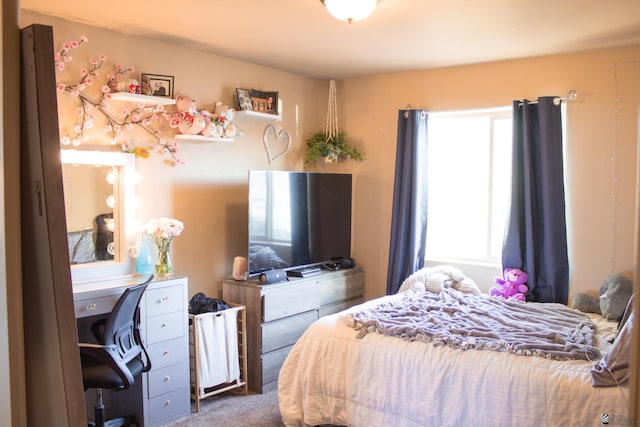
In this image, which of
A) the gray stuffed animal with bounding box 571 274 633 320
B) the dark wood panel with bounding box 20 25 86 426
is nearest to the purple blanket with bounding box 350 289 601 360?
the gray stuffed animal with bounding box 571 274 633 320

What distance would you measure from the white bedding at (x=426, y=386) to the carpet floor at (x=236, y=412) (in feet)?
1.06

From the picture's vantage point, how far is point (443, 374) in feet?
8.80

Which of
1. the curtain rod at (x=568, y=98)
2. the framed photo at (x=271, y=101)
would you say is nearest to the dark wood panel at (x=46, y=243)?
the framed photo at (x=271, y=101)

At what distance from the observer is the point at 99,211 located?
3330mm

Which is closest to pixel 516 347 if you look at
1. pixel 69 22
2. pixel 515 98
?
pixel 515 98

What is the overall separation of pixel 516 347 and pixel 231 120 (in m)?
2.58

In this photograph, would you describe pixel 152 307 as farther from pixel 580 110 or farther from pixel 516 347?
pixel 580 110

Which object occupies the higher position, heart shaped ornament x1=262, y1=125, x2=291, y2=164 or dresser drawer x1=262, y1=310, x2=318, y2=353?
heart shaped ornament x1=262, y1=125, x2=291, y2=164

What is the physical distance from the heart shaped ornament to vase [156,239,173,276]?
1400 millimetres

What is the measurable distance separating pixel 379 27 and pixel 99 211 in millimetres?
2095

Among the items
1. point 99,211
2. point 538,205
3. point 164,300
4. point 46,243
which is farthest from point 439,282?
point 46,243

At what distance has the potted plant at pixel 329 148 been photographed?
15.8 feet

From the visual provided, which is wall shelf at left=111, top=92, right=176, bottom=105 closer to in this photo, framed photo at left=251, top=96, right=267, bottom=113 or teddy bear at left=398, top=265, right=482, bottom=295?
framed photo at left=251, top=96, right=267, bottom=113

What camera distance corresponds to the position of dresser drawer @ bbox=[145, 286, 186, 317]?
10.4 feet
